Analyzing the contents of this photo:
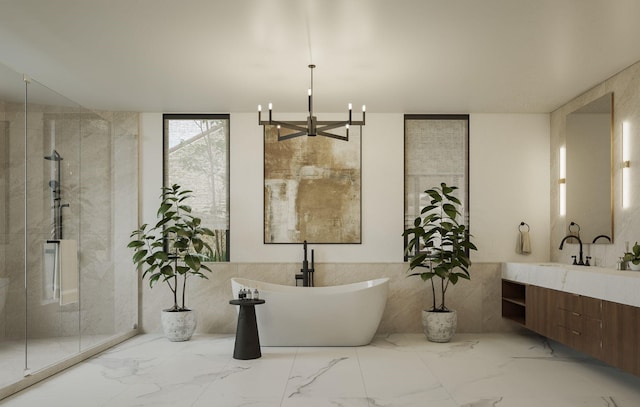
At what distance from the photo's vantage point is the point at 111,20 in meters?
3.70

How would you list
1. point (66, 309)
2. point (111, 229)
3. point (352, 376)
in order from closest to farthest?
point (352, 376) → point (66, 309) → point (111, 229)

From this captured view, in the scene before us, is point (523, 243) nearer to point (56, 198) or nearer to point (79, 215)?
point (79, 215)

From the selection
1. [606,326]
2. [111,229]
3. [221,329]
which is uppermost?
[111,229]

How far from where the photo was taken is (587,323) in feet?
14.2

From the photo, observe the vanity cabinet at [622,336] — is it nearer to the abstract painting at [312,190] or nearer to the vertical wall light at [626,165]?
the vertical wall light at [626,165]

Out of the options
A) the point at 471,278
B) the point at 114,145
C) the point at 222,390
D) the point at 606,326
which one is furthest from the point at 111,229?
the point at 606,326

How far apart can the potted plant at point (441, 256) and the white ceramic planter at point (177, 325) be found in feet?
7.74

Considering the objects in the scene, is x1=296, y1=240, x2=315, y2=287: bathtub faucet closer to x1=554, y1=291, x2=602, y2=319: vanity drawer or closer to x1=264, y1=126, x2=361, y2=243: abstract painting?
x1=264, y1=126, x2=361, y2=243: abstract painting

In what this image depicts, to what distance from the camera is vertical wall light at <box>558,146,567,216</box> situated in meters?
5.96

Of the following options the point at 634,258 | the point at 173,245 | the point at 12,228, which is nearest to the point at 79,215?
the point at 12,228

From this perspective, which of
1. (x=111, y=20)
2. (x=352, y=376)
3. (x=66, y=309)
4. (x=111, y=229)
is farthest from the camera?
(x=111, y=229)

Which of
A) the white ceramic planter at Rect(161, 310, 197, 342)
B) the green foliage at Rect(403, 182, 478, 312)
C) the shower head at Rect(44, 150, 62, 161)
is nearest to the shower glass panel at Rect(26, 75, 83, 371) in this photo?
the shower head at Rect(44, 150, 62, 161)

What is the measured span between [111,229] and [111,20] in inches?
102

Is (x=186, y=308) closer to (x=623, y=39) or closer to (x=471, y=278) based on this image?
(x=471, y=278)
